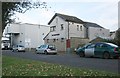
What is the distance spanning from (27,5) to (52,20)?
42388mm

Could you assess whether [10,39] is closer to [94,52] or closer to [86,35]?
[86,35]

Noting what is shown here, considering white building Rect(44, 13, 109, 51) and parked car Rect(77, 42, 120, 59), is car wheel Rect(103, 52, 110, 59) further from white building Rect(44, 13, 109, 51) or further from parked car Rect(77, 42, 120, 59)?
white building Rect(44, 13, 109, 51)

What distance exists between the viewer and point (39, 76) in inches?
413

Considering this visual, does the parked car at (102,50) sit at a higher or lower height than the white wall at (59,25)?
lower

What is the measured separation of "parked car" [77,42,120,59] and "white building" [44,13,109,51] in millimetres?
22723

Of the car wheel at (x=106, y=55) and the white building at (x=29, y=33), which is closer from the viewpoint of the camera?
the car wheel at (x=106, y=55)

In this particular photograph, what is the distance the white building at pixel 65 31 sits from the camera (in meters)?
52.5

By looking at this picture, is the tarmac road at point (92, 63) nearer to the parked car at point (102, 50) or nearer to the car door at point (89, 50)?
the parked car at point (102, 50)

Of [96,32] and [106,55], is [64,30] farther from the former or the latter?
[106,55]

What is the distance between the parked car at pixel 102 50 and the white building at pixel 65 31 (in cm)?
2272

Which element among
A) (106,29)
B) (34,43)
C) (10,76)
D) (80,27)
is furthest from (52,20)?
(10,76)

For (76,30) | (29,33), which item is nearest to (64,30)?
(76,30)

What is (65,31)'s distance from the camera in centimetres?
5331

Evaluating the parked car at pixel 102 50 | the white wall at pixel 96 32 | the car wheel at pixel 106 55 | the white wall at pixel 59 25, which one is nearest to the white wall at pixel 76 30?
the white wall at pixel 59 25
